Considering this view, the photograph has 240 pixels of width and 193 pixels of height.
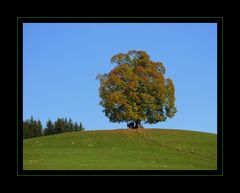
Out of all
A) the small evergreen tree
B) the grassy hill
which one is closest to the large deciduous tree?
the grassy hill

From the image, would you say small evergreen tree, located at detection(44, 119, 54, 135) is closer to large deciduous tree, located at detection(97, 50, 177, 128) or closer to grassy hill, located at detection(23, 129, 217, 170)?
grassy hill, located at detection(23, 129, 217, 170)

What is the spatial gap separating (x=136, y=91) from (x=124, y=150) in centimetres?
451

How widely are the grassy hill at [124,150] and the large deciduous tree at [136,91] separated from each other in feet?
3.34

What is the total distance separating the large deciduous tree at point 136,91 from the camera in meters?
21.1

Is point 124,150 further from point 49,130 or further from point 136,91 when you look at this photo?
point 136,91

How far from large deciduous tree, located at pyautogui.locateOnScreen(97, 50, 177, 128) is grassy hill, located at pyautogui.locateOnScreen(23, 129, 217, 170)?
1.02 m

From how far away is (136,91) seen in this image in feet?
79.5

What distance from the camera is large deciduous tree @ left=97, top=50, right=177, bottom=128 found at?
69.1 feet

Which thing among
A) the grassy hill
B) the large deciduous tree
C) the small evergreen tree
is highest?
the large deciduous tree

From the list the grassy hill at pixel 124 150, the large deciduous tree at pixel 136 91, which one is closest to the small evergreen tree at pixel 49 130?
the grassy hill at pixel 124 150

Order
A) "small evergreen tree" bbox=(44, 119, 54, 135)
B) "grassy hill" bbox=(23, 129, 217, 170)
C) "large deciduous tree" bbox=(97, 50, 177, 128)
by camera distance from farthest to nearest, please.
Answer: "large deciduous tree" bbox=(97, 50, 177, 128)
"small evergreen tree" bbox=(44, 119, 54, 135)
"grassy hill" bbox=(23, 129, 217, 170)

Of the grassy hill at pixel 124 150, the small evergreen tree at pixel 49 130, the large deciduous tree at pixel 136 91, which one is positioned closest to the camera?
the grassy hill at pixel 124 150

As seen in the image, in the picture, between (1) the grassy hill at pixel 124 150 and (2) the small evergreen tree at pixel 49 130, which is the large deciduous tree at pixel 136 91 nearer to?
(1) the grassy hill at pixel 124 150
